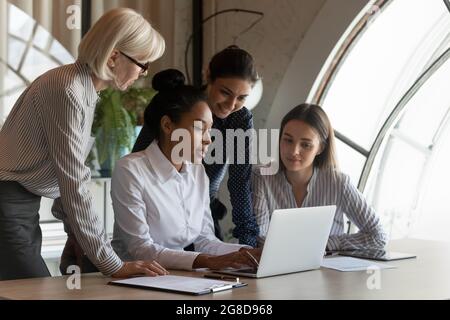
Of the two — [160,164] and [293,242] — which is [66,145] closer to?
[160,164]

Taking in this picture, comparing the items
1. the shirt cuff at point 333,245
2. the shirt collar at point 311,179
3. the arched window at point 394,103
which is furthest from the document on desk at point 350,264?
the arched window at point 394,103

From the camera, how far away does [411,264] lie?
2.66 metres

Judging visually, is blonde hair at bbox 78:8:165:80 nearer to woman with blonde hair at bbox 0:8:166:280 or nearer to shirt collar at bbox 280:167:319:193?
woman with blonde hair at bbox 0:8:166:280

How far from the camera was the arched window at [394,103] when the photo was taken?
13.7ft

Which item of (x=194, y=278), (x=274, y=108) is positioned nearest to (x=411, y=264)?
(x=194, y=278)

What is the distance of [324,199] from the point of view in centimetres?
307

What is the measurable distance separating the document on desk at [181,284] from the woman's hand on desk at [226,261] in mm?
195

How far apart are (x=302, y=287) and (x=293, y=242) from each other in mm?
208

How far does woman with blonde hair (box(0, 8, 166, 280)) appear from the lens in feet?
7.27

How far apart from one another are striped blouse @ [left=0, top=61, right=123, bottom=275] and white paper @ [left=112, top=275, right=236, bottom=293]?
0.39 feet
